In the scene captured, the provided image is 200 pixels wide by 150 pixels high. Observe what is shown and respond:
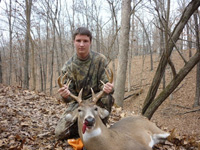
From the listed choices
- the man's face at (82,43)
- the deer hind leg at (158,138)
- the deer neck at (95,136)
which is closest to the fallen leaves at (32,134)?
the deer hind leg at (158,138)

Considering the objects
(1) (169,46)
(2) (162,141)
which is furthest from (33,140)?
(1) (169,46)

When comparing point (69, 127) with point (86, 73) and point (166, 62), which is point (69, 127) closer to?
point (86, 73)

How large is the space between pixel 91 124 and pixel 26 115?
3130 millimetres

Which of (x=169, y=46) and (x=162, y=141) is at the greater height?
(x=169, y=46)

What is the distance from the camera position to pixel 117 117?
17.7ft

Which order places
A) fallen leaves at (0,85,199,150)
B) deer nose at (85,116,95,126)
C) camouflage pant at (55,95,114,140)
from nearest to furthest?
1. deer nose at (85,116,95,126)
2. fallen leaves at (0,85,199,150)
3. camouflage pant at (55,95,114,140)

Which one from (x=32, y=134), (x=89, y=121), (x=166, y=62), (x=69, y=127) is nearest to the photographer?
(x=89, y=121)

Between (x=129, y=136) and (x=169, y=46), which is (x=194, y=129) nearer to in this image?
(x=169, y=46)

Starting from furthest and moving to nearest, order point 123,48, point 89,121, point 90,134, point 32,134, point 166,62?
1. point 123,48
2. point 166,62
3. point 32,134
4. point 90,134
5. point 89,121

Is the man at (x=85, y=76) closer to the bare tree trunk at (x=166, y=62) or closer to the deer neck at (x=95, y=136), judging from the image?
the deer neck at (x=95, y=136)

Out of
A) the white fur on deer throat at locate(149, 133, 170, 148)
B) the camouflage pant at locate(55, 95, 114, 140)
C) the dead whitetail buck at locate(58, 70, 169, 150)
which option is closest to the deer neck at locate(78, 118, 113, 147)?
the dead whitetail buck at locate(58, 70, 169, 150)

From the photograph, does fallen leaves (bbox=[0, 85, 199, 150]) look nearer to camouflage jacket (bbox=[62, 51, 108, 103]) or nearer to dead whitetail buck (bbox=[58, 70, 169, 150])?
dead whitetail buck (bbox=[58, 70, 169, 150])

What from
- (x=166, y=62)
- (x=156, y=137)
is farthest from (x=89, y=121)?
(x=166, y=62)

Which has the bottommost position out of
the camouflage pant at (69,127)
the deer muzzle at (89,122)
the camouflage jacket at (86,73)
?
the camouflage pant at (69,127)
